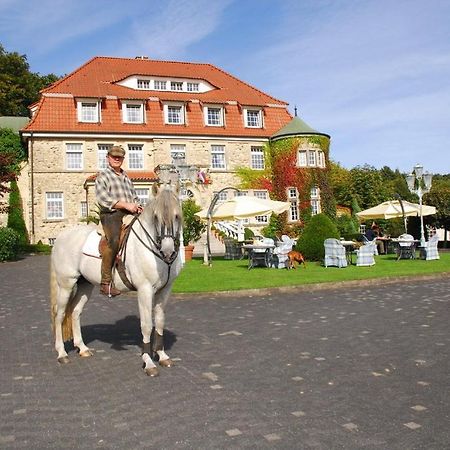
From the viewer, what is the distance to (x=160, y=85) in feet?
131

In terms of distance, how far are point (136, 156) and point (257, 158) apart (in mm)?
9882

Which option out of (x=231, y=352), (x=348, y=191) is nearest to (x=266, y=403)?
(x=231, y=352)

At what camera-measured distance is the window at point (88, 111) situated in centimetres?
3619

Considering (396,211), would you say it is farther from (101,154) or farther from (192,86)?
(192,86)

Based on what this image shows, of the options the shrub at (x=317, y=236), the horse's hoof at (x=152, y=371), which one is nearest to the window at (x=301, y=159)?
the shrub at (x=317, y=236)

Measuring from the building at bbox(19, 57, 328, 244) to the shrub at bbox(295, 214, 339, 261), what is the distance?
11.8 meters

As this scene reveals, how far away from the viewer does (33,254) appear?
3127 centimetres

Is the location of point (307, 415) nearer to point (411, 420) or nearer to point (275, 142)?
point (411, 420)

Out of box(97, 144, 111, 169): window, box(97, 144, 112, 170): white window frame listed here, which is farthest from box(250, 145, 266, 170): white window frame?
box(97, 144, 111, 169): window

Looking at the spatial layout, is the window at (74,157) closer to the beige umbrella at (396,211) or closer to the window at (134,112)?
the window at (134,112)

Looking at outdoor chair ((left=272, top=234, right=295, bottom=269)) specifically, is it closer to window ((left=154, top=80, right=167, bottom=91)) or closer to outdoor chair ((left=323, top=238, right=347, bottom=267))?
outdoor chair ((left=323, top=238, right=347, bottom=267))

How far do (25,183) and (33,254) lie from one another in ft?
26.1

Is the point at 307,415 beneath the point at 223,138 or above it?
beneath

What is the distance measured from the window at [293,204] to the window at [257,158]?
3232 mm
